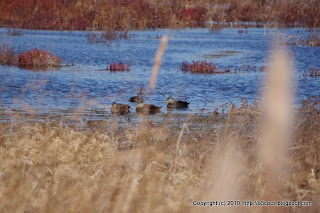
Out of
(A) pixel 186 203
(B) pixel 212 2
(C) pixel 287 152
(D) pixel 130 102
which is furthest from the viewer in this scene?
(B) pixel 212 2

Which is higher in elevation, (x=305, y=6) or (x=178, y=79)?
(x=305, y=6)

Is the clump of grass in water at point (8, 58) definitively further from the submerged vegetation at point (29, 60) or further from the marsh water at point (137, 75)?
the marsh water at point (137, 75)

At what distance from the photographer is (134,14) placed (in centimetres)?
3397

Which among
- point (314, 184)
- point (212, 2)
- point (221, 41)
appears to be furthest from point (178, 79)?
point (212, 2)

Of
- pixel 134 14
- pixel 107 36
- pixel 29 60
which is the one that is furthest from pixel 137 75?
pixel 134 14

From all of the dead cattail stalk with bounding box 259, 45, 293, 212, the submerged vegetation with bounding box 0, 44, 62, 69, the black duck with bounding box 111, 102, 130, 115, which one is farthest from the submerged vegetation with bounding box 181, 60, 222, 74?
the dead cattail stalk with bounding box 259, 45, 293, 212

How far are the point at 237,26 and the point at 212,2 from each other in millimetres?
7620

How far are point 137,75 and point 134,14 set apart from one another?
16.2 meters

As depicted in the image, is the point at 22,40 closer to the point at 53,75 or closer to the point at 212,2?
the point at 53,75

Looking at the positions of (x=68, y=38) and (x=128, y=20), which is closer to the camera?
(x=68, y=38)

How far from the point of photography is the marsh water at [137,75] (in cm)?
1387

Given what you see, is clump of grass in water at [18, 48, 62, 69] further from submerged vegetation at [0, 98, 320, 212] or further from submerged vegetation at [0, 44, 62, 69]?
submerged vegetation at [0, 98, 320, 212]

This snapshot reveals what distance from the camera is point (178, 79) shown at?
58.9 ft

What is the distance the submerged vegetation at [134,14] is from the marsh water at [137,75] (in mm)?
2557
